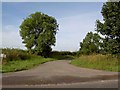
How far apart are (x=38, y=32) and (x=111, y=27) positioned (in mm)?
36633

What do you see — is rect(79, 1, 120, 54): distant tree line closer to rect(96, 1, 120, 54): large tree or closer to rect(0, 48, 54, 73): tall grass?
rect(96, 1, 120, 54): large tree

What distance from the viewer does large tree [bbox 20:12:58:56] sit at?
2266 inches

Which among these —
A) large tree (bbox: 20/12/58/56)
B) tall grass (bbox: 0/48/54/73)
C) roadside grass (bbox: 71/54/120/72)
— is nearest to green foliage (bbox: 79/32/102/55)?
large tree (bbox: 20/12/58/56)

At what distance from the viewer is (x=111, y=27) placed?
25.6 meters

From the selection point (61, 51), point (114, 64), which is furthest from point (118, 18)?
point (61, 51)

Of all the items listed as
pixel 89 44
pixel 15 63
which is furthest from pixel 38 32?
pixel 15 63

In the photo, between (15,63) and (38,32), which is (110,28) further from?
(38,32)

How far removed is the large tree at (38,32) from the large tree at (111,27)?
104 feet

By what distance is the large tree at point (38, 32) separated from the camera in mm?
57562

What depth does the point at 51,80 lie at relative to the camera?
14.7 meters

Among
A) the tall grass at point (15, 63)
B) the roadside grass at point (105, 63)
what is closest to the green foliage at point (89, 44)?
the tall grass at point (15, 63)

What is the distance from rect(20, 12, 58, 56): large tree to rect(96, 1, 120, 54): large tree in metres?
31.7

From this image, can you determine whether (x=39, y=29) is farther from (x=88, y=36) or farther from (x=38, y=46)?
(x=88, y=36)

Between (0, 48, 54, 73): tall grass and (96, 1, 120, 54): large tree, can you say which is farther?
(96, 1, 120, 54): large tree
